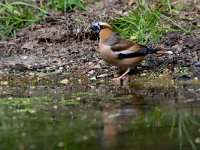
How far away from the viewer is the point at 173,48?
9477 mm

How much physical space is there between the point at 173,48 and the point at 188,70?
2.71 feet

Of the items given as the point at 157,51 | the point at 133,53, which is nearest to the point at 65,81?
the point at 133,53

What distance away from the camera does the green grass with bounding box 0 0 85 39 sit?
10445mm

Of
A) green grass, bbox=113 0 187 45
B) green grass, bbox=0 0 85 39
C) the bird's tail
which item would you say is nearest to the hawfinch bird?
the bird's tail

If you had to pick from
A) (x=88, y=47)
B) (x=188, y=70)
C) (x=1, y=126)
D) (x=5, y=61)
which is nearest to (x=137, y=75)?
(x=188, y=70)

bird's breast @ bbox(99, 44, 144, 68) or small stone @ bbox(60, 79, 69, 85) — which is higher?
bird's breast @ bbox(99, 44, 144, 68)

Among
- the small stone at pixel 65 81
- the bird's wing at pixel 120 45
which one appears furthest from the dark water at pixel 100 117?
the bird's wing at pixel 120 45

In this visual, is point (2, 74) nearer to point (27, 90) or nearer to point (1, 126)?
point (27, 90)

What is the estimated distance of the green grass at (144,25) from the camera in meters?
9.71

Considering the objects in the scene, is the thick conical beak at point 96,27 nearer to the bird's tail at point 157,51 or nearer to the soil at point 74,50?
the soil at point 74,50

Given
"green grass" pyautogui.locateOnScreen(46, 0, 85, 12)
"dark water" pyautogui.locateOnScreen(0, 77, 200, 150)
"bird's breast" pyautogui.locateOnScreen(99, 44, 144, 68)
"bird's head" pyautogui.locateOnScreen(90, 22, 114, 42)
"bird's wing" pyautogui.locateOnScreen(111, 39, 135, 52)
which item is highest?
"green grass" pyautogui.locateOnScreen(46, 0, 85, 12)

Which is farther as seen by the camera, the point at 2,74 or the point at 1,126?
the point at 2,74

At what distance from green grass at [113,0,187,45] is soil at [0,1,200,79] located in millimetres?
146

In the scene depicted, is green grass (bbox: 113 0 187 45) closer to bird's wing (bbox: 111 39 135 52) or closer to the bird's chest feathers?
bird's wing (bbox: 111 39 135 52)
